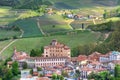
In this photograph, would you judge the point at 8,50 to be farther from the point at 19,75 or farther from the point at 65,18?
the point at 65,18

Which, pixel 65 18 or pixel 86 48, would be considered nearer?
pixel 86 48

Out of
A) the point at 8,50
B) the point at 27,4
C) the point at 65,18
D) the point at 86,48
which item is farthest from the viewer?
the point at 27,4

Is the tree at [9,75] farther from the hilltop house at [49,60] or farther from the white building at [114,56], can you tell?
the white building at [114,56]

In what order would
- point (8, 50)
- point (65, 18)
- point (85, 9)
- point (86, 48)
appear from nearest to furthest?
point (86, 48) < point (8, 50) < point (65, 18) < point (85, 9)

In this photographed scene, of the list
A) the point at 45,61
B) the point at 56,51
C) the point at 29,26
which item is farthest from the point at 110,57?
the point at 29,26

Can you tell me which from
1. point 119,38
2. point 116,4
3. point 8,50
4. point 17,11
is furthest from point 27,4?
point 119,38
